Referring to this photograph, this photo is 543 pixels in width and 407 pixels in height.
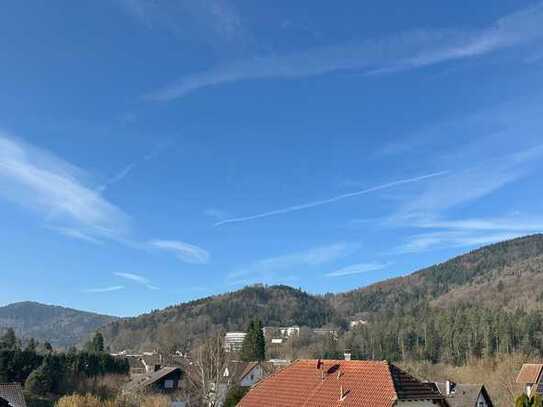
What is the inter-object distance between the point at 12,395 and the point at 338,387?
26697 millimetres

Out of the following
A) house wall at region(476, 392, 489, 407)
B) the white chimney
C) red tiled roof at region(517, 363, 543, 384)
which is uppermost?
red tiled roof at region(517, 363, 543, 384)

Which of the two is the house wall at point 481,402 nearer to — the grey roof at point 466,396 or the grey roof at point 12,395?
the grey roof at point 466,396

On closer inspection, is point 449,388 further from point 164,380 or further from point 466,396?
point 164,380

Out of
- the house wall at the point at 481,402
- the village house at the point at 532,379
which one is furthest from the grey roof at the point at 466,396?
the village house at the point at 532,379

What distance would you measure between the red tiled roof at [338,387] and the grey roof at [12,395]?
18.7 metres

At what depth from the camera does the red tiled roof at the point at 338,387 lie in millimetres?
29109

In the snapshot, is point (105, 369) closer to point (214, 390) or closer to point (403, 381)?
point (214, 390)

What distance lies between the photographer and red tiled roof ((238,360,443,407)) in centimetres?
2911

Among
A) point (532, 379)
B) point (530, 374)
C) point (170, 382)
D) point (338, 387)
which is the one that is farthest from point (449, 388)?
point (170, 382)

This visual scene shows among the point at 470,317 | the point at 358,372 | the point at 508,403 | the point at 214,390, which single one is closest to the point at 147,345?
the point at 470,317

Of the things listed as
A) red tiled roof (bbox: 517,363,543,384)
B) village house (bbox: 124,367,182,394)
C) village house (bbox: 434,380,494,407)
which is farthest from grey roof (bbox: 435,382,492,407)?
village house (bbox: 124,367,182,394)

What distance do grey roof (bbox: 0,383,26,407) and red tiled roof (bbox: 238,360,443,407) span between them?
1866 centimetres

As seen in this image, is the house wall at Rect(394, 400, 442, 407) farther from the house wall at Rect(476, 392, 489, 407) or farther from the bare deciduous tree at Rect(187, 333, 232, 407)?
the house wall at Rect(476, 392, 489, 407)

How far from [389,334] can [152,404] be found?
4224 inches
